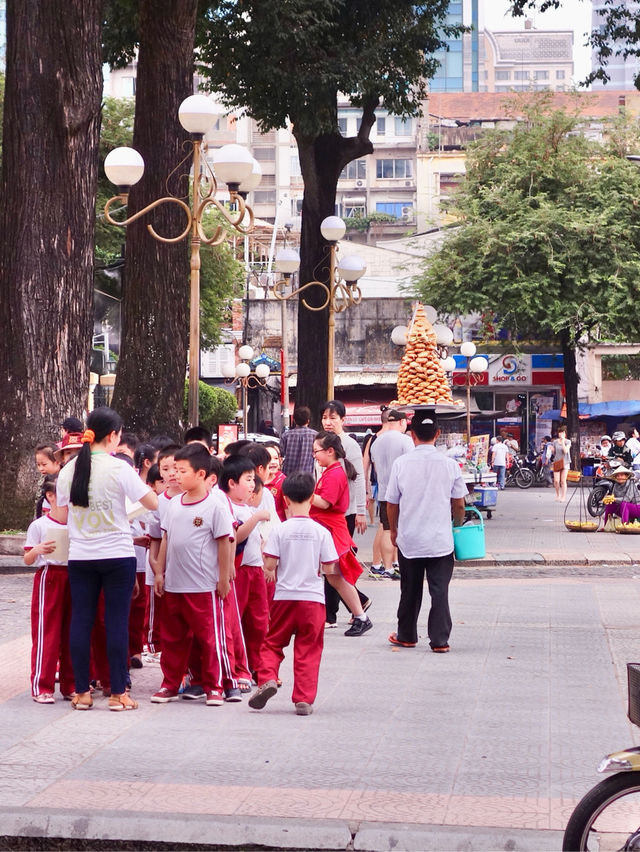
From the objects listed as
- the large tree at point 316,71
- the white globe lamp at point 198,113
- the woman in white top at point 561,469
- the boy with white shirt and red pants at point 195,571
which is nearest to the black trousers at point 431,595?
the boy with white shirt and red pants at point 195,571

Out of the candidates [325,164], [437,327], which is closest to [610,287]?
[437,327]

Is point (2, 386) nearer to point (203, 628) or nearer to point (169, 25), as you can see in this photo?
point (169, 25)

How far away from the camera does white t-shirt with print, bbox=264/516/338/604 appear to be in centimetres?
799

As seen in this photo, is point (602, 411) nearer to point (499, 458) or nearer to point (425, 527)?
point (499, 458)

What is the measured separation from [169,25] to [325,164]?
6360 millimetres

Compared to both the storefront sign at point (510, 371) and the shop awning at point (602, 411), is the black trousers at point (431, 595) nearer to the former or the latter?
the shop awning at point (602, 411)

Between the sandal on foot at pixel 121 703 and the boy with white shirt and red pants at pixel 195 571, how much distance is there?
0.27 meters

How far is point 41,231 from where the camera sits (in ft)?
52.0

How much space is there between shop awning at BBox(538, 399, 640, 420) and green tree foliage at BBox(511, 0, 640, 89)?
27.7m

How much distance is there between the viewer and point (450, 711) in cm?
788

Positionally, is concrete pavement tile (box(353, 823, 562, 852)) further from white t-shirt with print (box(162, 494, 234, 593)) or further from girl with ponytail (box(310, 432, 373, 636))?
girl with ponytail (box(310, 432, 373, 636))

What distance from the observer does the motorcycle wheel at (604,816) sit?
436cm

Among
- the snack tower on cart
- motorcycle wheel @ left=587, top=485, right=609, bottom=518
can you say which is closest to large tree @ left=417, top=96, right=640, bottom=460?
motorcycle wheel @ left=587, top=485, right=609, bottom=518

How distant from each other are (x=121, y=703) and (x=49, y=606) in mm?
751
